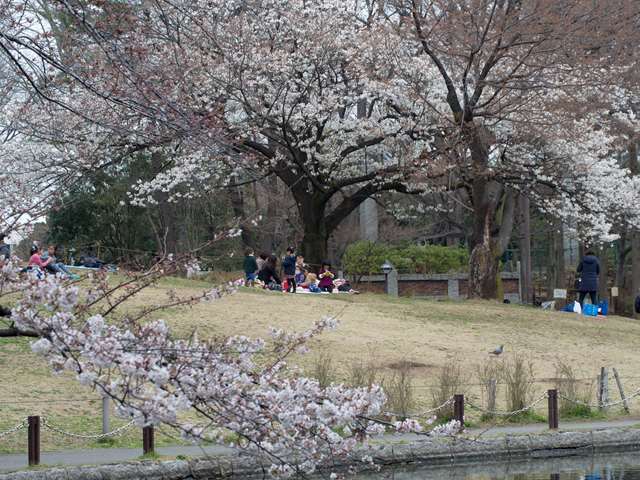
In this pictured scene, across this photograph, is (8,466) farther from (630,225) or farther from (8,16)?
(630,225)

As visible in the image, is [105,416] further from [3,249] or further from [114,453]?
[3,249]

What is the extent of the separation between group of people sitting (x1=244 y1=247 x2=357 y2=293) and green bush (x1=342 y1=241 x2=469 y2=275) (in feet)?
24.3

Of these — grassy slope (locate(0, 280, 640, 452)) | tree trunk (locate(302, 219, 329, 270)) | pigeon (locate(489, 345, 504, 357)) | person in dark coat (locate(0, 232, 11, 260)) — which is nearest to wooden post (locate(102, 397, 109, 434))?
grassy slope (locate(0, 280, 640, 452))

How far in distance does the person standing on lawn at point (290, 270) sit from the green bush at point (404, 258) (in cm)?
1042

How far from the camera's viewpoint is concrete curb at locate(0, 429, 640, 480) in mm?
12523

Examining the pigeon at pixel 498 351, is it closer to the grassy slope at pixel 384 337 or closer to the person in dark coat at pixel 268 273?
the grassy slope at pixel 384 337

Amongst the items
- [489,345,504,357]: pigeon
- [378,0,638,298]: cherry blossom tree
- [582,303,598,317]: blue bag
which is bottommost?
[489,345,504,357]: pigeon

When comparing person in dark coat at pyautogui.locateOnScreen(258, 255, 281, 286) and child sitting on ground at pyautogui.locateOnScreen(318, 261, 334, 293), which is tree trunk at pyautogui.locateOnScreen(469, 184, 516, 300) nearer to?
child sitting on ground at pyautogui.locateOnScreen(318, 261, 334, 293)

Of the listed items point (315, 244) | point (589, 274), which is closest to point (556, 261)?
point (589, 274)

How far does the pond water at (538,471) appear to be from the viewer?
1360cm

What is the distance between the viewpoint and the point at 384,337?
24219mm

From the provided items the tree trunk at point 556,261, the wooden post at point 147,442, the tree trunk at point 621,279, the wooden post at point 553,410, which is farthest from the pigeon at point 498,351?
the tree trunk at point 621,279

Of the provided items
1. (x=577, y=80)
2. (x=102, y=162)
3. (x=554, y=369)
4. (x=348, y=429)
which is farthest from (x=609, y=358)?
(x=348, y=429)

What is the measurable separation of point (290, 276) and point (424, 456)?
51.0 ft
